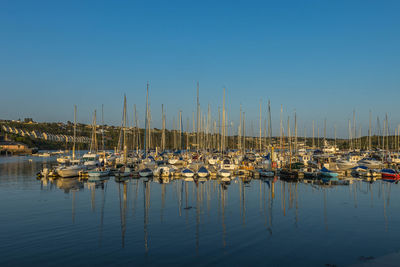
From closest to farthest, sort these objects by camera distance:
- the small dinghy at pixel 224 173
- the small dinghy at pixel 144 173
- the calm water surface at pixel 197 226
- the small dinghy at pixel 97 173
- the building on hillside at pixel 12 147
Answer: the calm water surface at pixel 197 226 → the small dinghy at pixel 224 173 → the small dinghy at pixel 97 173 → the small dinghy at pixel 144 173 → the building on hillside at pixel 12 147

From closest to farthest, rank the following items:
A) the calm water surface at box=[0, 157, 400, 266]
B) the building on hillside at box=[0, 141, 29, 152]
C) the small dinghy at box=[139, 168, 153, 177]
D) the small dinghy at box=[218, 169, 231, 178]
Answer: the calm water surface at box=[0, 157, 400, 266] < the small dinghy at box=[218, 169, 231, 178] < the small dinghy at box=[139, 168, 153, 177] < the building on hillside at box=[0, 141, 29, 152]

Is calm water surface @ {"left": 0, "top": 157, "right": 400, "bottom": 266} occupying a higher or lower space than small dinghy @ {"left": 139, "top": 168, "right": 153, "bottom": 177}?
lower

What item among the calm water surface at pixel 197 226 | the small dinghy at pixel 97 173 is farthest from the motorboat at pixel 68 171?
the calm water surface at pixel 197 226

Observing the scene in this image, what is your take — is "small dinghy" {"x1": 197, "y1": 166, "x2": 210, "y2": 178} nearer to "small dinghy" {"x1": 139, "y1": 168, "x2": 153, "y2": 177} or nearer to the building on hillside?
"small dinghy" {"x1": 139, "y1": 168, "x2": 153, "y2": 177}

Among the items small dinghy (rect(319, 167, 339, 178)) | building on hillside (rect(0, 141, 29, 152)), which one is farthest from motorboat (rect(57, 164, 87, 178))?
building on hillside (rect(0, 141, 29, 152))

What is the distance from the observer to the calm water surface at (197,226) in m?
16.5

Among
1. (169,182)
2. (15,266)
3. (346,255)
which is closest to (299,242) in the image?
(346,255)

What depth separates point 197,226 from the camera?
22.6m

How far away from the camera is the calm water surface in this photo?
649 inches

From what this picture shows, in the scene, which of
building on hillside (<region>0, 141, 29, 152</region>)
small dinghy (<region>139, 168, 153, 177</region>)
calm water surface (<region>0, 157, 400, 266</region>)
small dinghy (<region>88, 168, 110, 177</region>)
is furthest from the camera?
building on hillside (<region>0, 141, 29, 152</region>)

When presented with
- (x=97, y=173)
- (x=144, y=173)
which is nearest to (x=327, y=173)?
(x=144, y=173)

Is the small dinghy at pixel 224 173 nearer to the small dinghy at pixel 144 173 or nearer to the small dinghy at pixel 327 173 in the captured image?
the small dinghy at pixel 144 173

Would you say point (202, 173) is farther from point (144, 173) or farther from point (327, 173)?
point (327, 173)

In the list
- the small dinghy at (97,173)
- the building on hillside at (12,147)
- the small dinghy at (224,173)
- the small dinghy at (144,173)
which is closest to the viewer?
the small dinghy at (224,173)
